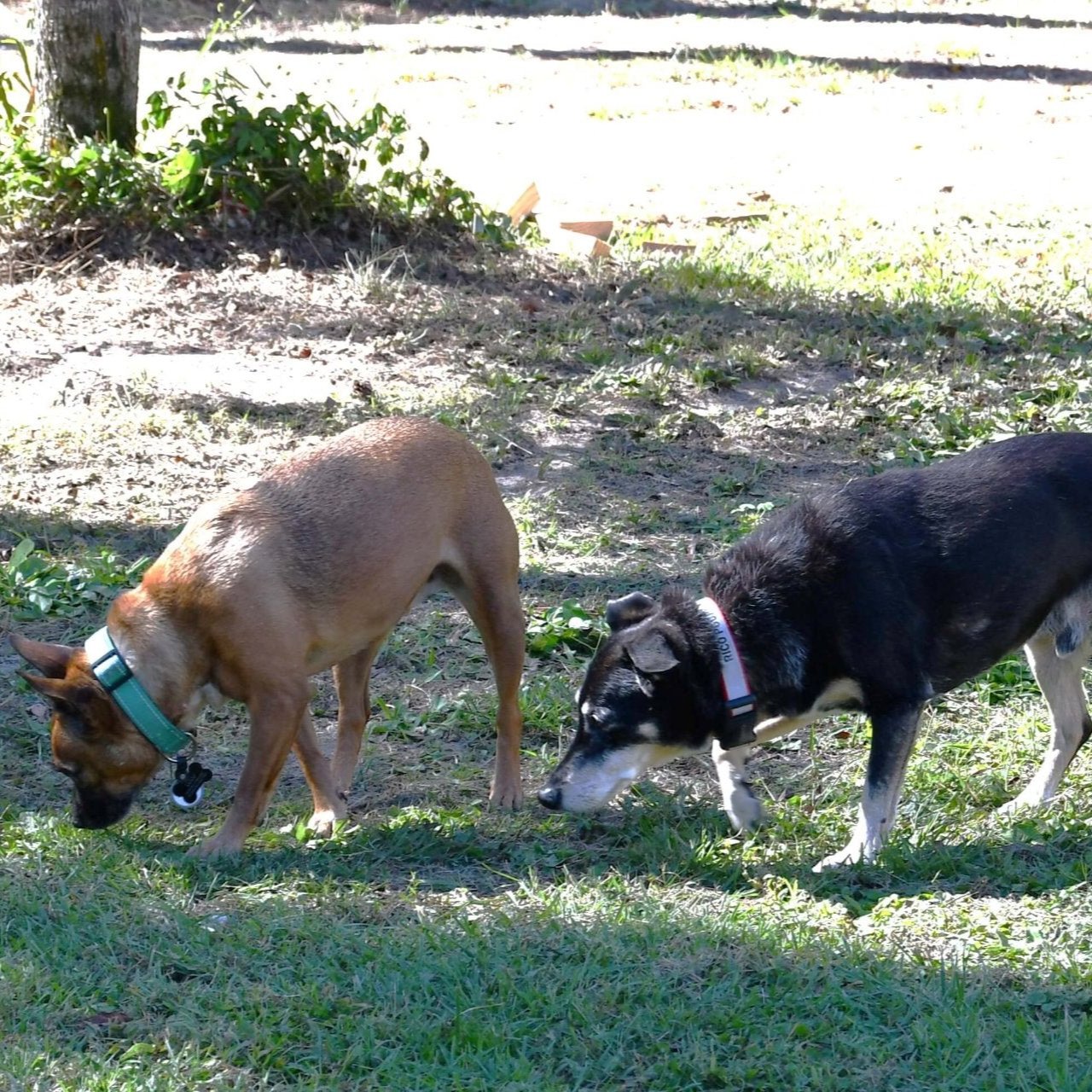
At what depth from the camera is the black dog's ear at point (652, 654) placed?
4805 mm

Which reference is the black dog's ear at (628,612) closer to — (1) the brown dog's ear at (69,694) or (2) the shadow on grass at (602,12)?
(1) the brown dog's ear at (69,694)

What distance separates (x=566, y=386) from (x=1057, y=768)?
14.4ft

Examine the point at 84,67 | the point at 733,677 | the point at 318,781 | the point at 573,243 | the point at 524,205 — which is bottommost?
the point at 318,781

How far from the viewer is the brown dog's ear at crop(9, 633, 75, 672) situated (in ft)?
16.1

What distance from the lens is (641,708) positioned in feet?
16.1

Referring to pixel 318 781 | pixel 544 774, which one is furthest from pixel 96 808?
pixel 544 774

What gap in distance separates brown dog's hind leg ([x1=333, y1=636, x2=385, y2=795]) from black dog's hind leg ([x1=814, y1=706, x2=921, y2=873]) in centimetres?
180

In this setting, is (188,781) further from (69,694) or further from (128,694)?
(69,694)

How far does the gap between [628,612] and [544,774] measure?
0.89m

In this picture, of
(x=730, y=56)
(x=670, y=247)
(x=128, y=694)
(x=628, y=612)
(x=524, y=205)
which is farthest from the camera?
(x=730, y=56)

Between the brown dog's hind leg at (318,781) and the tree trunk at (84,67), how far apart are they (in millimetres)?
6812

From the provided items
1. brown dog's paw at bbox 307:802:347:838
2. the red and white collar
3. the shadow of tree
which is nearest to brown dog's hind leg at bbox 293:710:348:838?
brown dog's paw at bbox 307:802:347:838

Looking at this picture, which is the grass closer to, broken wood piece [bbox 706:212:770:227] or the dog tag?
the dog tag

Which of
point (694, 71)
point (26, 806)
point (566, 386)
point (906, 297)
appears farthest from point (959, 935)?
point (694, 71)
